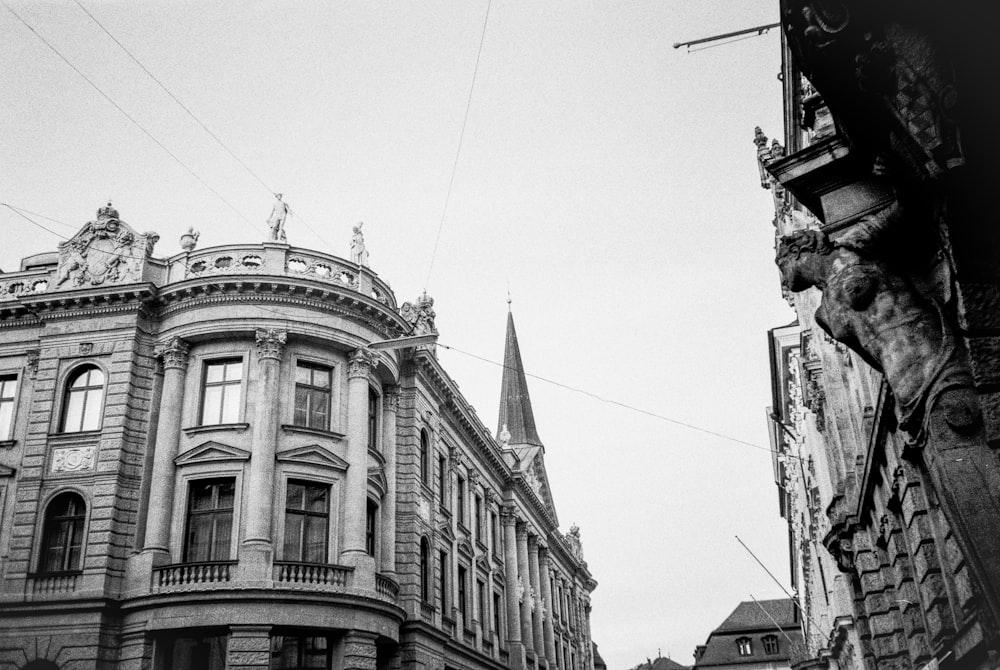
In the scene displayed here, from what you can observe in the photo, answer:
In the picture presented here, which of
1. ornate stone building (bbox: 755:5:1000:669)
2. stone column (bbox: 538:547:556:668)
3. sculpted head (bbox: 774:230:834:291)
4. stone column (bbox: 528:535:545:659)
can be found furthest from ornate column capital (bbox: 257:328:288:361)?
stone column (bbox: 538:547:556:668)

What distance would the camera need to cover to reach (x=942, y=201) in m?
7.55

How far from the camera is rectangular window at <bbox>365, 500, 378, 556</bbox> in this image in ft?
85.0

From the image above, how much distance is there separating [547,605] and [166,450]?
94.1ft

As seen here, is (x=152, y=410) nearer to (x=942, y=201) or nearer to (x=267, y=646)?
(x=267, y=646)

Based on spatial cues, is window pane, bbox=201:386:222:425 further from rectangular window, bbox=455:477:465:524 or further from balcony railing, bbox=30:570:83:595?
rectangular window, bbox=455:477:465:524

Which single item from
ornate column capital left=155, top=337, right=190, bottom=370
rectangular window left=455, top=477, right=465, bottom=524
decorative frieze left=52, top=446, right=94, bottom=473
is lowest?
decorative frieze left=52, top=446, right=94, bottom=473

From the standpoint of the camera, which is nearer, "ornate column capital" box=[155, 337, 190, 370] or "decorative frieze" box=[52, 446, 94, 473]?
"decorative frieze" box=[52, 446, 94, 473]

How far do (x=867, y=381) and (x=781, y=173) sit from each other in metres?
7.13

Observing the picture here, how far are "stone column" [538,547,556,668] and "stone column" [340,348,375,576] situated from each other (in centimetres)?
2446

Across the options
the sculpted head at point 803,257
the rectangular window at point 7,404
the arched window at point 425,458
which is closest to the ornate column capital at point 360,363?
the arched window at point 425,458

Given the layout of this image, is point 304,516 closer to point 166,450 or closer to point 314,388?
point 314,388

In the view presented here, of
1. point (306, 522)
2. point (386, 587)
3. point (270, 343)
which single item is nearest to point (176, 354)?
point (270, 343)

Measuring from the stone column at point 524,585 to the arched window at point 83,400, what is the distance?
23.0 metres

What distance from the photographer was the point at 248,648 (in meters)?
20.9
